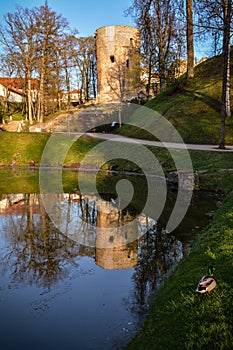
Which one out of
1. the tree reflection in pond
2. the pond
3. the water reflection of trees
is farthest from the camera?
the water reflection of trees

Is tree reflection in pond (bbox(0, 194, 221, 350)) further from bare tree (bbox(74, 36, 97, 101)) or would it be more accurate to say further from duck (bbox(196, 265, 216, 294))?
bare tree (bbox(74, 36, 97, 101))

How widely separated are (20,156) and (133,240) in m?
19.2

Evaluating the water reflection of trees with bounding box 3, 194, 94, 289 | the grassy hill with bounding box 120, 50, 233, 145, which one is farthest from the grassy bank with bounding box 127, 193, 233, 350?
the grassy hill with bounding box 120, 50, 233, 145

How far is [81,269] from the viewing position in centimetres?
727

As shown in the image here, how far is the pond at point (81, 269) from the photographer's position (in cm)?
504

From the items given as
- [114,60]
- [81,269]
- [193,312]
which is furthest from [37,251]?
[114,60]

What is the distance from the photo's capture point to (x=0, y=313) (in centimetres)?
561

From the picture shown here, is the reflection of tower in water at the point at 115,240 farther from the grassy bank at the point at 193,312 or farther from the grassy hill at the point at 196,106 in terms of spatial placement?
the grassy hill at the point at 196,106

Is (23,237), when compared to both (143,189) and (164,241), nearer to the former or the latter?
(164,241)

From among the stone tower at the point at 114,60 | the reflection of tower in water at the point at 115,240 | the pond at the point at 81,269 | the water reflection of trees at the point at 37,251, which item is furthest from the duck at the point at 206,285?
the stone tower at the point at 114,60

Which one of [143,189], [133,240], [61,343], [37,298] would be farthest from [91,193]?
[61,343]

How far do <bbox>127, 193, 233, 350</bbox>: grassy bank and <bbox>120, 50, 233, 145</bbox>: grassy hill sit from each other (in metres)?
15.6

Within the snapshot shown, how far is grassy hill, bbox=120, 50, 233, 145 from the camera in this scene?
2161cm

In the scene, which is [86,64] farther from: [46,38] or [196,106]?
→ [196,106]
